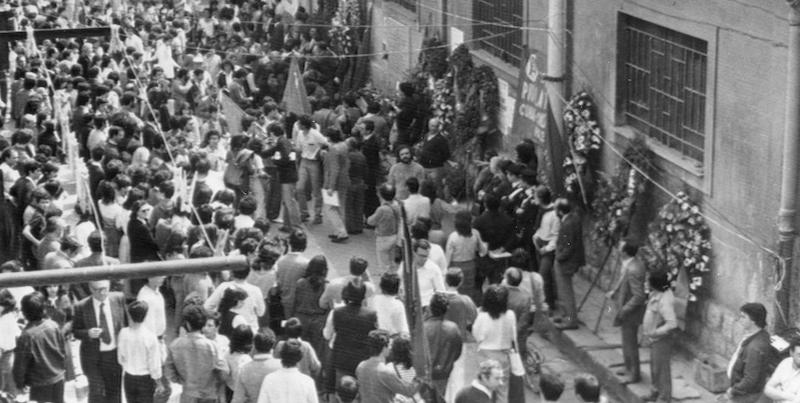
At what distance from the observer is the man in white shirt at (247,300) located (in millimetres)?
11891

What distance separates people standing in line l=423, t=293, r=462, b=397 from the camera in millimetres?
11516

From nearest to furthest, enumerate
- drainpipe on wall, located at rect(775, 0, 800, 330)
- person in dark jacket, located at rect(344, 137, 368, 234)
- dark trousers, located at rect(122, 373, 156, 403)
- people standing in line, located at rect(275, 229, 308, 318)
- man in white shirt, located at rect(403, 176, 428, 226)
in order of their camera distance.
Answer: dark trousers, located at rect(122, 373, 156, 403), drainpipe on wall, located at rect(775, 0, 800, 330), people standing in line, located at rect(275, 229, 308, 318), man in white shirt, located at rect(403, 176, 428, 226), person in dark jacket, located at rect(344, 137, 368, 234)

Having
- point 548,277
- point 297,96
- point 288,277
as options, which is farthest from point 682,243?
point 297,96

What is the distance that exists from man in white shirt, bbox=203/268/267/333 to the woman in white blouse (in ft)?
5.59

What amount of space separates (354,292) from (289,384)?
5.23ft

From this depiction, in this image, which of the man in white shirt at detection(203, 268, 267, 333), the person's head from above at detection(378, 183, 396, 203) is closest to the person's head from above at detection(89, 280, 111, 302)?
the man in white shirt at detection(203, 268, 267, 333)

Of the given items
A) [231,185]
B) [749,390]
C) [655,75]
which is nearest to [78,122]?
[231,185]

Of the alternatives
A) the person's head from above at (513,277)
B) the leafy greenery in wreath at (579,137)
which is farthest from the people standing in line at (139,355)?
the leafy greenery in wreath at (579,137)

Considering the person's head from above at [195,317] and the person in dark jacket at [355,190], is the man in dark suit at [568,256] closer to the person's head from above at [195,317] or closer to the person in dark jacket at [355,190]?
the person in dark jacket at [355,190]

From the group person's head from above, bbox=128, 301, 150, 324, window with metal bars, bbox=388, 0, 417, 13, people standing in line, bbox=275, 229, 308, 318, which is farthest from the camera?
window with metal bars, bbox=388, 0, 417, 13

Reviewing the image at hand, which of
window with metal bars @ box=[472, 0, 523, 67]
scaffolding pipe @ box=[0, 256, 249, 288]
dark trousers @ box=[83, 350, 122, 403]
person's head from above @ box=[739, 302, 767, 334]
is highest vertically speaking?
scaffolding pipe @ box=[0, 256, 249, 288]

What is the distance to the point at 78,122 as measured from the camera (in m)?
19.5

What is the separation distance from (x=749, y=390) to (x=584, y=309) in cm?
434

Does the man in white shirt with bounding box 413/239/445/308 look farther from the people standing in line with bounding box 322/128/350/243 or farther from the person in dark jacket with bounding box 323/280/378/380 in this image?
the people standing in line with bounding box 322/128/350/243
